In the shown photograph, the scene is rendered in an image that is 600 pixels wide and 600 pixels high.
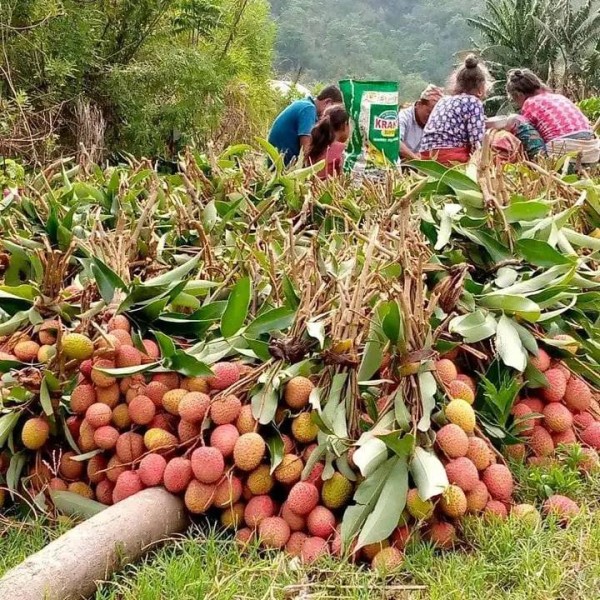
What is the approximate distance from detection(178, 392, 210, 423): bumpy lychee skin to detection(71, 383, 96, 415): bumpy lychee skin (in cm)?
22

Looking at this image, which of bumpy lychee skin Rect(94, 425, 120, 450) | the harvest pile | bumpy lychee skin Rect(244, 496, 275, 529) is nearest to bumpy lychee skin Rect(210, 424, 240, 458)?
the harvest pile

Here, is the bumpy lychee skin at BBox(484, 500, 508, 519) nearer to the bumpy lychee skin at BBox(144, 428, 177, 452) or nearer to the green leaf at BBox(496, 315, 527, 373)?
the green leaf at BBox(496, 315, 527, 373)

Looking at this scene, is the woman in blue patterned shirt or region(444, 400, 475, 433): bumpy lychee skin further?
the woman in blue patterned shirt

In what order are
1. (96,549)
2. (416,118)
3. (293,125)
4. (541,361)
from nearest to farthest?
(96,549) < (541,361) < (293,125) < (416,118)

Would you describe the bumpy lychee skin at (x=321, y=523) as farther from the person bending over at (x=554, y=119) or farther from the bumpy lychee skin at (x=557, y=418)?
the person bending over at (x=554, y=119)

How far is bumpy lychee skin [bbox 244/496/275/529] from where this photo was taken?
162cm

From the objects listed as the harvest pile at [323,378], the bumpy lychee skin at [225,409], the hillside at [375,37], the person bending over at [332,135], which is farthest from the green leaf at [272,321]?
the hillside at [375,37]

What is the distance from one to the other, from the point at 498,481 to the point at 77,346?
923 millimetres

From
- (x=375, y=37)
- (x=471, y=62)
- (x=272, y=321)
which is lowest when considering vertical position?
(x=375, y=37)

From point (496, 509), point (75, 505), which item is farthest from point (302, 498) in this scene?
point (75, 505)

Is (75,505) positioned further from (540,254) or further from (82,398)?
(540,254)

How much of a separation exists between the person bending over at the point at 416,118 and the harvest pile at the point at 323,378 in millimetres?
2841

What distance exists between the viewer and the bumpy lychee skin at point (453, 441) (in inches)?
63.0

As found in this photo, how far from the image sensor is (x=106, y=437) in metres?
1.73
